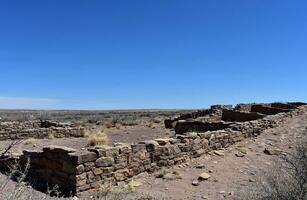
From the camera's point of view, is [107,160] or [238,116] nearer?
[107,160]

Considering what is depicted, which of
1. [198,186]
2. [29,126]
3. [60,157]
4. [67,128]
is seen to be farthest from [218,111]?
[60,157]

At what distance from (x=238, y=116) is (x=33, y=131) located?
10.3 m

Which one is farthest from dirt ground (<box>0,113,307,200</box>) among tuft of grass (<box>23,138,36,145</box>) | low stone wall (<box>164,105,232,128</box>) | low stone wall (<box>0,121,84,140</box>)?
low stone wall (<box>0,121,84,140</box>)

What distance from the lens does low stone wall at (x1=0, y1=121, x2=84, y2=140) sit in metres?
20.2

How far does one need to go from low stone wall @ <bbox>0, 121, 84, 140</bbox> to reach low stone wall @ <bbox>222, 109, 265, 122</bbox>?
7.92 metres

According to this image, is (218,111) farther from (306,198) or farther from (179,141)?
(306,198)

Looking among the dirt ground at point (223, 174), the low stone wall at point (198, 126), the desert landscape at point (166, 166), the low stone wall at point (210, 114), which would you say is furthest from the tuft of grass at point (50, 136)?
the dirt ground at point (223, 174)

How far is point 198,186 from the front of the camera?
31.9 ft

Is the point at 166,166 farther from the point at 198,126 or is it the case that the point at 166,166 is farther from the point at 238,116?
the point at 238,116

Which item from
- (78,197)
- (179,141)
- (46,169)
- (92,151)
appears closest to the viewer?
(78,197)

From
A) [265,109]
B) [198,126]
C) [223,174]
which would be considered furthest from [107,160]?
[265,109]

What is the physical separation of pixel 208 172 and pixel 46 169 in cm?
413

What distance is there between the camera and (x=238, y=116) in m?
21.1

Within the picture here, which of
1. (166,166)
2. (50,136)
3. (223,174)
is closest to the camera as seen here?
(223,174)
